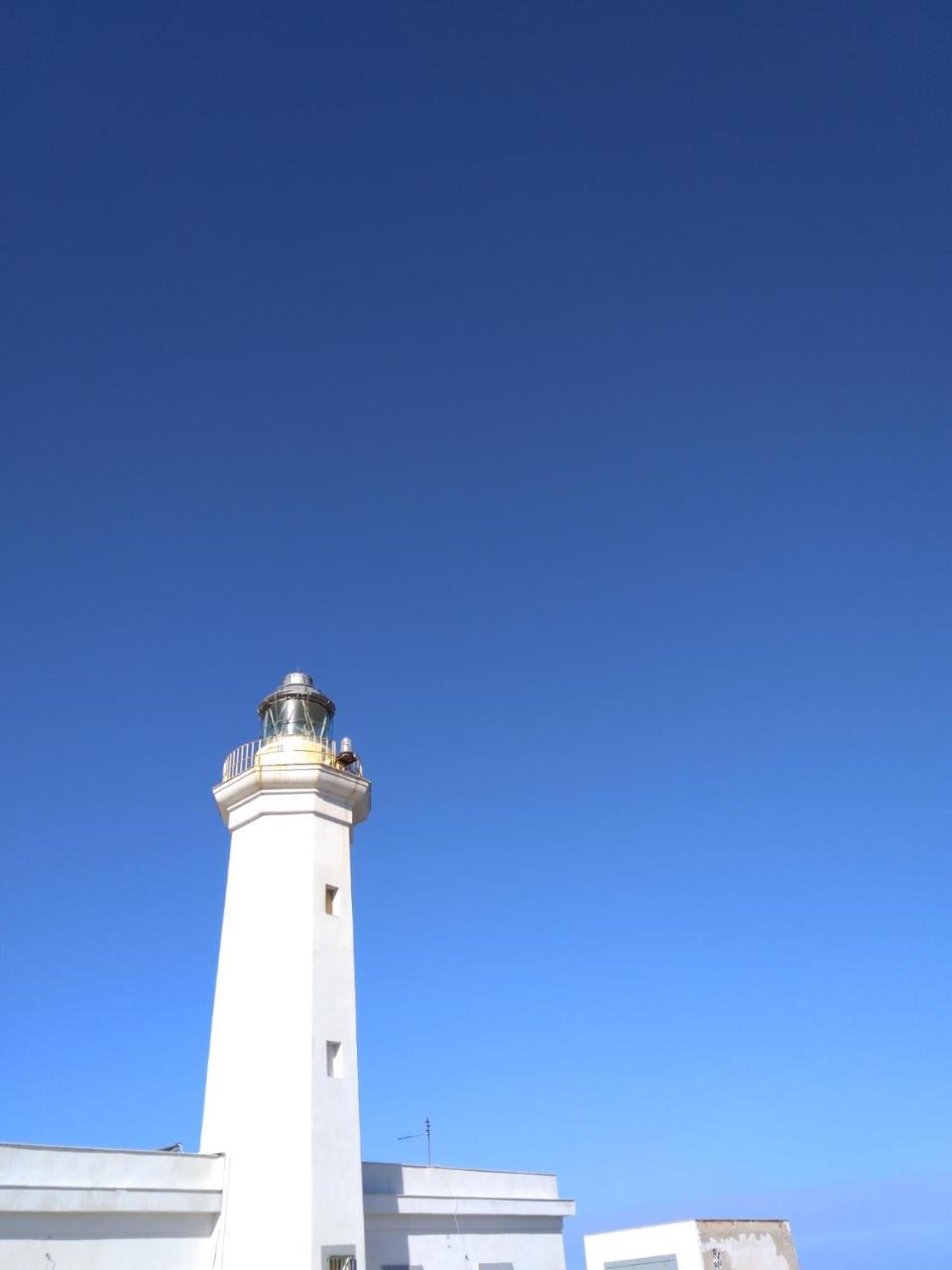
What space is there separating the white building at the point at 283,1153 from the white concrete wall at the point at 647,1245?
4.11 m

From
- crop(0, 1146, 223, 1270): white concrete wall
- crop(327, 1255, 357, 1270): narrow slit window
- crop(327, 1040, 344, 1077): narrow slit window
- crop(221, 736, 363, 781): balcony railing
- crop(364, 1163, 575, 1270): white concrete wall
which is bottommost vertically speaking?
crop(327, 1255, 357, 1270): narrow slit window

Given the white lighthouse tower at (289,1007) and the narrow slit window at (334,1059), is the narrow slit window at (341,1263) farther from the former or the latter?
the narrow slit window at (334,1059)

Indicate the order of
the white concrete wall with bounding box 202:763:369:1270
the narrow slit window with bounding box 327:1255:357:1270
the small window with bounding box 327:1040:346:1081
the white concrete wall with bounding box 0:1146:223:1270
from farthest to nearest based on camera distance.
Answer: the small window with bounding box 327:1040:346:1081, the white concrete wall with bounding box 202:763:369:1270, the narrow slit window with bounding box 327:1255:357:1270, the white concrete wall with bounding box 0:1146:223:1270

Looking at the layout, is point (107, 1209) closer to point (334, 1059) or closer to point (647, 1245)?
point (334, 1059)

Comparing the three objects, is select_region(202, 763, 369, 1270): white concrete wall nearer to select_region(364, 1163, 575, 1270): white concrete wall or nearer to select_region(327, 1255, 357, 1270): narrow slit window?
select_region(327, 1255, 357, 1270): narrow slit window

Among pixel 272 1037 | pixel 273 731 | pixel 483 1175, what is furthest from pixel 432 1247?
pixel 273 731

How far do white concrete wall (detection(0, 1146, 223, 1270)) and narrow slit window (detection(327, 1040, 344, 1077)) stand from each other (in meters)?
2.31

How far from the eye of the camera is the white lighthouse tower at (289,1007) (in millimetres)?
16344

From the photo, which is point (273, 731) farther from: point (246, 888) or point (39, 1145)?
point (39, 1145)

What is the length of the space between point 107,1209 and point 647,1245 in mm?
16568

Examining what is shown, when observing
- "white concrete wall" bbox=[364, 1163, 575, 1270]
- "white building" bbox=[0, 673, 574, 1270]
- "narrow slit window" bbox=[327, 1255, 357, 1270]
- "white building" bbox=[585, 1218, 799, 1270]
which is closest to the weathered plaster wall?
"white building" bbox=[585, 1218, 799, 1270]

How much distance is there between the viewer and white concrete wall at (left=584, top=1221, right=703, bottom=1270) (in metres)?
24.9

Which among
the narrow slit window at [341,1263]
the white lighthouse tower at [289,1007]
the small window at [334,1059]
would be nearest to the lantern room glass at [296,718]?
the white lighthouse tower at [289,1007]

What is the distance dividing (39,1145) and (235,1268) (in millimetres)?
3744
